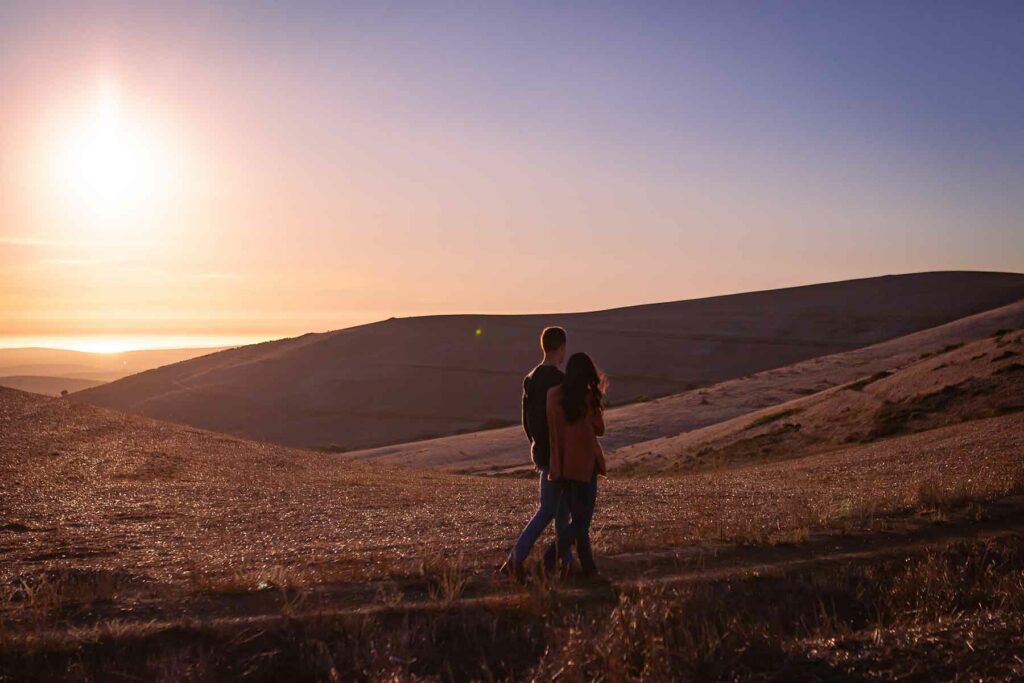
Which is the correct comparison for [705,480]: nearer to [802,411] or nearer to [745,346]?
[802,411]

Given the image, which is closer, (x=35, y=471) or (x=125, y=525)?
(x=125, y=525)

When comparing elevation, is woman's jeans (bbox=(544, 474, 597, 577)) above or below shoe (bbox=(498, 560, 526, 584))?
above

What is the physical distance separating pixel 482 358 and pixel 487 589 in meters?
75.5

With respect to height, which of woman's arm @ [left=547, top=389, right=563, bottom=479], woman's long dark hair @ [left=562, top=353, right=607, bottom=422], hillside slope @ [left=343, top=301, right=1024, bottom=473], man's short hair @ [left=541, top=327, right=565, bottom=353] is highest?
man's short hair @ [left=541, top=327, right=565, bottom=353]

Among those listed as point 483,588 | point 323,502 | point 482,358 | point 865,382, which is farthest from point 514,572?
point 482,358

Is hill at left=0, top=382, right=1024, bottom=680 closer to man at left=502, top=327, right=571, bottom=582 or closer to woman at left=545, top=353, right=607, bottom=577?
man at left=502, top=327, right=571, bottom=582

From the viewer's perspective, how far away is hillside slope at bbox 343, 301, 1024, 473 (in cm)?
3453

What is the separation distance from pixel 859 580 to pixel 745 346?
237ft

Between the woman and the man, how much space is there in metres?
0.10

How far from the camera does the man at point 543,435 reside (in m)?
7.43

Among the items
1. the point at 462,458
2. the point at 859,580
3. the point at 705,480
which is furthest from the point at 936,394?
the point at 859,580

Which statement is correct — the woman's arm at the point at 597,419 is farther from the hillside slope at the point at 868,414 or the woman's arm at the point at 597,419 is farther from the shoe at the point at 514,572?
the hillside slope at the point at 868,414

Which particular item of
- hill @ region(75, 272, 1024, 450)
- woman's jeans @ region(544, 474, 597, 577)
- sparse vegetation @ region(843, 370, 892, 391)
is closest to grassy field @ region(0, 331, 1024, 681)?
woman's jeans @ region(544, 474, 597, 577)

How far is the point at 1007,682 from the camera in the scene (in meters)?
5.07
